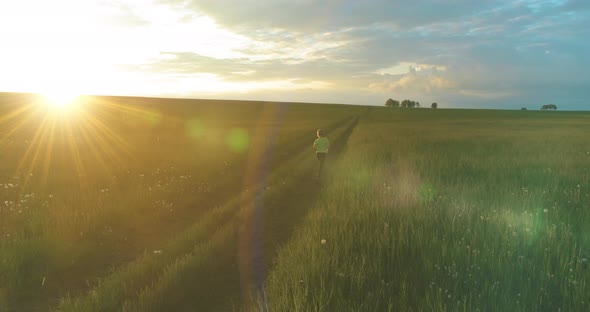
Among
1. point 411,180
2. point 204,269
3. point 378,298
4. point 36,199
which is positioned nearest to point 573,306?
point 378,298

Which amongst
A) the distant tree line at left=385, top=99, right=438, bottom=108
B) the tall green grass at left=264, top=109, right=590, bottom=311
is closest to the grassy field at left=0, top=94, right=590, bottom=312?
the tall green grass at left=264, top=109, right=590, bottom=311

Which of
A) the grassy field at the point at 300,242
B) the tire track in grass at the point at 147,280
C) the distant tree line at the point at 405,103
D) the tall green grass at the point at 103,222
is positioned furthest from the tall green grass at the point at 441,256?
the distant tree line at the point at 405,103

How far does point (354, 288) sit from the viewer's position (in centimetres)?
421

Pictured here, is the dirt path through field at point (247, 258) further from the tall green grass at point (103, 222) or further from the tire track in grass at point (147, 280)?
the tall green grass at point (103, 222)

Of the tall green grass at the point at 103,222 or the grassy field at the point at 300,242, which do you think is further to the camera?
the tall green grass at the point at 103,222

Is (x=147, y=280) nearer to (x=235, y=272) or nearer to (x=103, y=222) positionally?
(x=235, y=272)

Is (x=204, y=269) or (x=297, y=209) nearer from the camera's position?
(x=204, y=269)

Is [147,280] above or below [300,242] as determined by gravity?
below

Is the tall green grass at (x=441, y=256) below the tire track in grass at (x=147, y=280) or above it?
above

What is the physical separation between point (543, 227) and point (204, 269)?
221 inches

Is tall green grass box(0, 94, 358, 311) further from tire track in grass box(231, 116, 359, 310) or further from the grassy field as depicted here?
tire track in grass box(231, 116, 359, 310)

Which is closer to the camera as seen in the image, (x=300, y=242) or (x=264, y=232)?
(x=300, y=242)

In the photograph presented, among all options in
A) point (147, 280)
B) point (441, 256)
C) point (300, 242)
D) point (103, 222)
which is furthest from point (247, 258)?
point (103, 222)

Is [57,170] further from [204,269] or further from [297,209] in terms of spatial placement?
[204,269]
